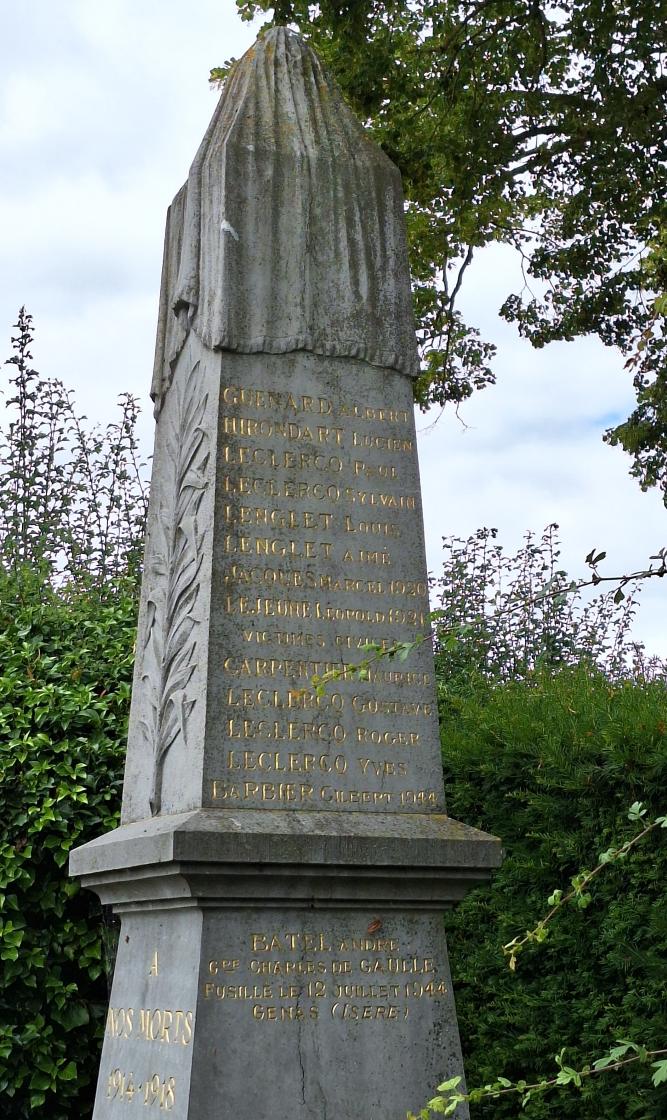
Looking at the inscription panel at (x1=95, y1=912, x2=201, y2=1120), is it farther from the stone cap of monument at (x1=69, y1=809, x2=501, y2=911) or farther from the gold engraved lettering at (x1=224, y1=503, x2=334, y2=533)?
the gold engraved lettering at (x1=224, y1=503, x2=334, y2=533)

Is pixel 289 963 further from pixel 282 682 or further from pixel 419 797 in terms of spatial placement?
pixel 282 682

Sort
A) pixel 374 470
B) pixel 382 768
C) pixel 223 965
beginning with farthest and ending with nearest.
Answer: pixel 374 470, pixel 382 768, pixel 223 965

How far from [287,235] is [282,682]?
1.94 meters

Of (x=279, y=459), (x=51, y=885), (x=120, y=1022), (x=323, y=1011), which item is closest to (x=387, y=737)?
(x=323, y=1011)


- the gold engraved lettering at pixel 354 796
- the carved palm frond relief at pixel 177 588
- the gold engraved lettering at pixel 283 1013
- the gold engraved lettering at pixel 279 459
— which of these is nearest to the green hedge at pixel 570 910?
the gold engraved lettering at pixel 354 796

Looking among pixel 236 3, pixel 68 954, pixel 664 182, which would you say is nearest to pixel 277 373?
pixel 68 954

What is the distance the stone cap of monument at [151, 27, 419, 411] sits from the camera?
5902 millimetres

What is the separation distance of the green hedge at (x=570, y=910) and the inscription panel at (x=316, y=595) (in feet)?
2.84

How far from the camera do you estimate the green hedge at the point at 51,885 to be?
6785mm

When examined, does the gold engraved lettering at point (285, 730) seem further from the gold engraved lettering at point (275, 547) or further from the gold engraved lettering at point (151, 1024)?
the gold engraved lettering at point (151, 1024)

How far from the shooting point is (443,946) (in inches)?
215

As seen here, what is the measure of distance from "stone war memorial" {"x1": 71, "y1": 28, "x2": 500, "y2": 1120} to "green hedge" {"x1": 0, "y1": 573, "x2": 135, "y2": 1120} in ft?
3.67

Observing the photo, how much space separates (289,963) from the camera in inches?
201

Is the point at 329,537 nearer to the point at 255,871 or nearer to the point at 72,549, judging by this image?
the point at 255,871
